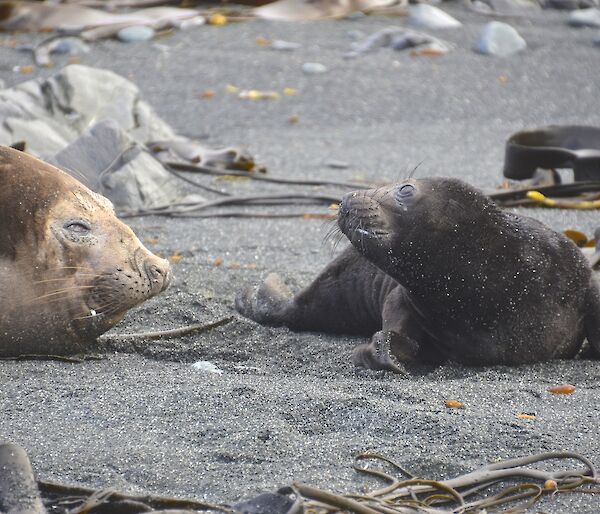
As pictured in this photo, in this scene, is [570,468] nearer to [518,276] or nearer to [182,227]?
[518,276]

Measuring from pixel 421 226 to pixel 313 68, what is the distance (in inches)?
269

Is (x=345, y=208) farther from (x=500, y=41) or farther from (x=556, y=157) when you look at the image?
(x=500, y=41)

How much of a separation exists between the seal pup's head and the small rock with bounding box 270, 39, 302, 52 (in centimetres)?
731

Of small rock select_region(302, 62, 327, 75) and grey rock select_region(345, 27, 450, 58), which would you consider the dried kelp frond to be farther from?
grey rock select_region(345, 27, 450, 58)

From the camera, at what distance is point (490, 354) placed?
4441mm

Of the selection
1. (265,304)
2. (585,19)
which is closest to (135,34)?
(585,19)

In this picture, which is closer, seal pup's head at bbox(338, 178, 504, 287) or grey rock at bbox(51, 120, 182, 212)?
seal pup's head at bbox(338, 178, 504, 287)

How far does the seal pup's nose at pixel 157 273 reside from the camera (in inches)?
170

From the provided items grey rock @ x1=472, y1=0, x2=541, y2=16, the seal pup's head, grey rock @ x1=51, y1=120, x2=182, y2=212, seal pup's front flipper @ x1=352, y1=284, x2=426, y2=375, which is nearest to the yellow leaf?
grey rock @ x1=472, y1=0, x2=541, y2=16

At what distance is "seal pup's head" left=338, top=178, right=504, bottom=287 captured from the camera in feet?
14.6

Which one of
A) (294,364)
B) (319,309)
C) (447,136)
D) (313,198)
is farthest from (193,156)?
(294,364)

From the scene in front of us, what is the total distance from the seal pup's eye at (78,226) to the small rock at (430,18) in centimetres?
869

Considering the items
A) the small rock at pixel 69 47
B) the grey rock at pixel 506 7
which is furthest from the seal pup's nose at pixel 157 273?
the grey rock at pixel 506 7

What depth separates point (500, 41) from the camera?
472 inches
